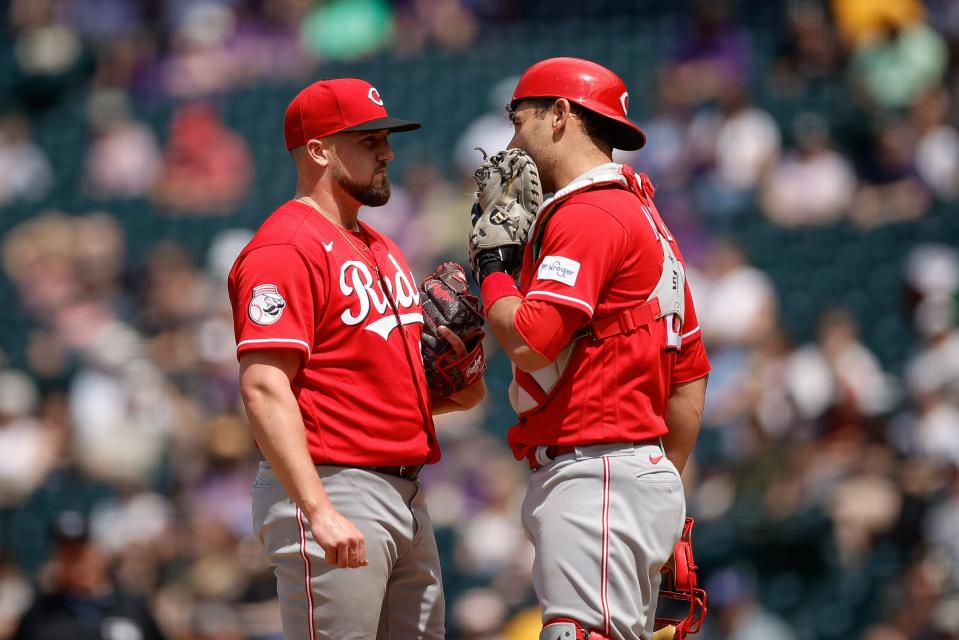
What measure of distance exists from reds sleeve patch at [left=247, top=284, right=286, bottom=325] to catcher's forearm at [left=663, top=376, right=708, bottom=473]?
119 cm

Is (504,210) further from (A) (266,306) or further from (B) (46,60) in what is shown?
(B) (46,60)

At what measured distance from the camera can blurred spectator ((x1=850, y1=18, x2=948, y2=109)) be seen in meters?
8.59

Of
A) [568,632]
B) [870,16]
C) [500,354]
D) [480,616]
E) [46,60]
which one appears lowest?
[480,616]

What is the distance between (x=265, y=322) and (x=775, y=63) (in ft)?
21.4

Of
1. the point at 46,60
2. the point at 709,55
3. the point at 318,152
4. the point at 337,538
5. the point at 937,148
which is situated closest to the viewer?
the point at 337,538

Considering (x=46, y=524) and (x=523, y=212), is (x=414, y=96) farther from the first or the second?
(x=523, y=212)

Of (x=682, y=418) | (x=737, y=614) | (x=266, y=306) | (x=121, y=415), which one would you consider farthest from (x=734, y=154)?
(x=266, y=306)

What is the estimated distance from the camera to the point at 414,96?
33.3 feet

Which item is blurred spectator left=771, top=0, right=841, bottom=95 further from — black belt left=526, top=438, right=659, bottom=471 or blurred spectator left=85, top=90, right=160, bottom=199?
black belt left=526, top=438, right=659, bottom=471

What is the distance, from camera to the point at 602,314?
367 centimetres

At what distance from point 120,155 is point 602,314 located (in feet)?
25.2

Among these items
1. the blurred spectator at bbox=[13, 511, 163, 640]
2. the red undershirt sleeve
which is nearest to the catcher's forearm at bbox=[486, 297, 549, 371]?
the red undershirt sleeve

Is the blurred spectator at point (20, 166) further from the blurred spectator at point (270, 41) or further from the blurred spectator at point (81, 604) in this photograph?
the blurred spectator at point (81, 604)

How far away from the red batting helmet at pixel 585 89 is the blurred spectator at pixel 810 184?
463cm
